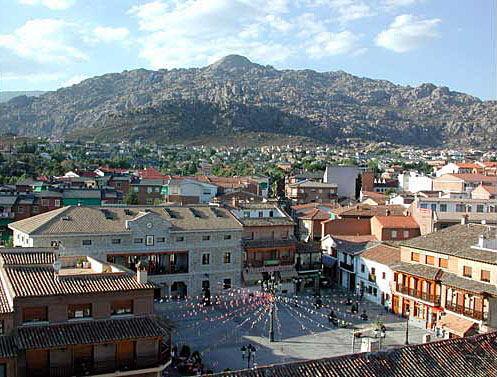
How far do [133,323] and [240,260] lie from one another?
22161 millimetres

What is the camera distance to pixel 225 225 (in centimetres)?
4706

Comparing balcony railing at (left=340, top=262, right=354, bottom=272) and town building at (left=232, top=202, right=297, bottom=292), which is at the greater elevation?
town building at (left=232, top=202, right=297, bottom=292)

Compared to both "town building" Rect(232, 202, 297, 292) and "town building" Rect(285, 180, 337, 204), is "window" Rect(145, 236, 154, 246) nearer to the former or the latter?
"town building" Rect(232, 202, 297, 292)

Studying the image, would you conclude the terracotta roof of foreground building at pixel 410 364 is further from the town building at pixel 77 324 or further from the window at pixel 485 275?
the window at pixel 485 275

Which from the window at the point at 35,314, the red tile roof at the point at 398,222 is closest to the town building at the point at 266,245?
the red tile roof at the point at 398,222

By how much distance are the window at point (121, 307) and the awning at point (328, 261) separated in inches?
1246

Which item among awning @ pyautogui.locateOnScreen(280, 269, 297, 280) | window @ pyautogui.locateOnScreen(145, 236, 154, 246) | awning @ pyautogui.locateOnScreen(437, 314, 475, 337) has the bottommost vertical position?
awning @ pyautogui.locateOnScreen(437, 314, 475, 337)

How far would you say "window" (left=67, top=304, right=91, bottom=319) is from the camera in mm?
25391

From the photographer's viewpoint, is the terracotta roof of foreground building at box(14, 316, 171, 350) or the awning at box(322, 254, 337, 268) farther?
the awning at box(322, 254, 337, 268)

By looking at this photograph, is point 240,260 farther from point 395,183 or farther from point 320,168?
point 320,168

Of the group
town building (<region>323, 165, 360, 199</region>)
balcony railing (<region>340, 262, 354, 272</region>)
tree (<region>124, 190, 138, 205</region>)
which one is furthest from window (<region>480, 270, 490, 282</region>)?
town building (<region>323, 165, 360, 199</region>)

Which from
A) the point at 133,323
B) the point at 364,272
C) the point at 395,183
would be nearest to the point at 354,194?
the point at 395,183

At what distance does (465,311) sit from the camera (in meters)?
37.5

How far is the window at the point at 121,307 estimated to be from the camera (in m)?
26.3
